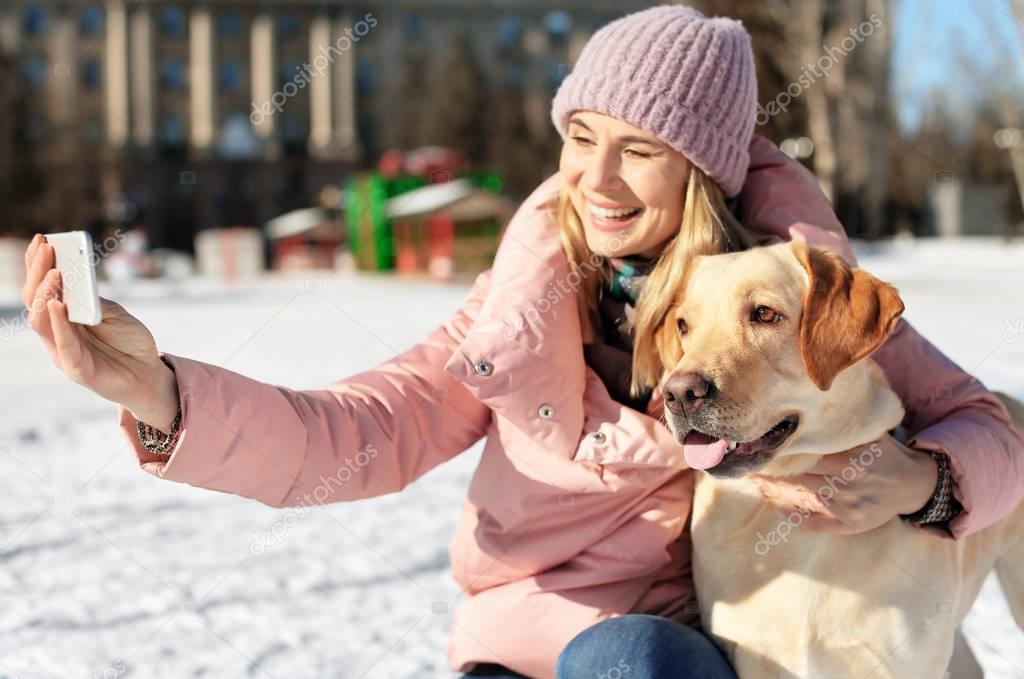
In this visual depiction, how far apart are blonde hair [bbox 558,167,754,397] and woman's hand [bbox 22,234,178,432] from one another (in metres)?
0.96

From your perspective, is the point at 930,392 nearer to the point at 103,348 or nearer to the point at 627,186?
the point at 627,186

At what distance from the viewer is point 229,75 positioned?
69625 mm

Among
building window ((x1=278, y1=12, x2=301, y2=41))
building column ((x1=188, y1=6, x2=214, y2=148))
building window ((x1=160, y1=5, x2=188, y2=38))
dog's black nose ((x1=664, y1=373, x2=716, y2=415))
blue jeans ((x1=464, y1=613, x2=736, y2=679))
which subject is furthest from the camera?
building window ((x1=278, y1=12, x2=301, y2=41))

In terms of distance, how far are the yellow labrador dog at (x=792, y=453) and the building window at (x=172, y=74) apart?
2838 inches

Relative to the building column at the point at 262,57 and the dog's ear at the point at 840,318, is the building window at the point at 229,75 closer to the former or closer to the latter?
the building column at the point at 262,57

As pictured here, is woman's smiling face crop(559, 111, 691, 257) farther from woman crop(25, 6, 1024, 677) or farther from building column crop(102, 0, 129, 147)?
building column crop(102, 0, 129, 147)

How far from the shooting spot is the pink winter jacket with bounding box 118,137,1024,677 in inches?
89.4

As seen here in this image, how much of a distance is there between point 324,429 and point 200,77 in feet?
234

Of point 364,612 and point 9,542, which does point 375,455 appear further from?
point 9,542

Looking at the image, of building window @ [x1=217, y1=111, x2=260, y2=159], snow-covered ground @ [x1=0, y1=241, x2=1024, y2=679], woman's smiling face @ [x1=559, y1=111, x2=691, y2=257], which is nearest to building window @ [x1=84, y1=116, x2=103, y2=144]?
building window @ [x1=217, y1=111, x2=260, y2=159]

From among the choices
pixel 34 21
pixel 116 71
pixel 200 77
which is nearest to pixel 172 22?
pixel 200 77

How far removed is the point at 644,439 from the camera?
89.2 inches

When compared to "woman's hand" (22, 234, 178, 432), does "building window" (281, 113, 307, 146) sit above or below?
below

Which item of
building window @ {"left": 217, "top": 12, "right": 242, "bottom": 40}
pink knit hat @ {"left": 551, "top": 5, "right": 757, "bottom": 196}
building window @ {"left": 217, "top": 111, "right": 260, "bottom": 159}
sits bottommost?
building window @ {"left": 217, "top": 111, "right": 260, "bottom": 159}
